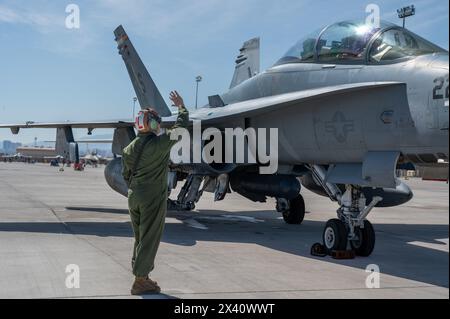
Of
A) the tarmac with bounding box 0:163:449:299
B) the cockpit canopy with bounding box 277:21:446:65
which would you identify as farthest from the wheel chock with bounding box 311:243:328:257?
the cockpit canopy with bounding box 277:21:446:65

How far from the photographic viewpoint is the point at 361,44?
7.05m

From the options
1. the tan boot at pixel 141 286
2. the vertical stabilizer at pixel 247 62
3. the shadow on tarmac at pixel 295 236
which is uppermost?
the vertical stabilizer at pixel 247 62

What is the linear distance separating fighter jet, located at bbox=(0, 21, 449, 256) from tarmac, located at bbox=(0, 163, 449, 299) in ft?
3.15

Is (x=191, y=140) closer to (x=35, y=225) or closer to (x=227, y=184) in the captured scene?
(x=227, y=184)

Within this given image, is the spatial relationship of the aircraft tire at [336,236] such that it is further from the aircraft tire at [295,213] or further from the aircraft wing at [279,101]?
the aircraft tire at [295,213]

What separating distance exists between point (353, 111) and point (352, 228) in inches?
67.8

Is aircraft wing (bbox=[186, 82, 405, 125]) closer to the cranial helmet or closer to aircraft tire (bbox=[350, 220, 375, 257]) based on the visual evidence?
aircraft tire (bbox=[350, 220, 375, 257])

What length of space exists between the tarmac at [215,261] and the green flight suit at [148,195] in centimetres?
41

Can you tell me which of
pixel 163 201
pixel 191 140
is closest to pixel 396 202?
pixel 191 140

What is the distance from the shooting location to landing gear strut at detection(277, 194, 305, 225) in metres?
11.9

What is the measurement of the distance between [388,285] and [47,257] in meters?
4.29

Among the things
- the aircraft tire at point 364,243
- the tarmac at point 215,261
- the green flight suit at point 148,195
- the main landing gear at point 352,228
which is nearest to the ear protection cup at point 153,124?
the green flight suit at point 148,195

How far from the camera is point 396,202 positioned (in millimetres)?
10258

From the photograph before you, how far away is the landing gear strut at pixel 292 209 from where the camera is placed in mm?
11867
